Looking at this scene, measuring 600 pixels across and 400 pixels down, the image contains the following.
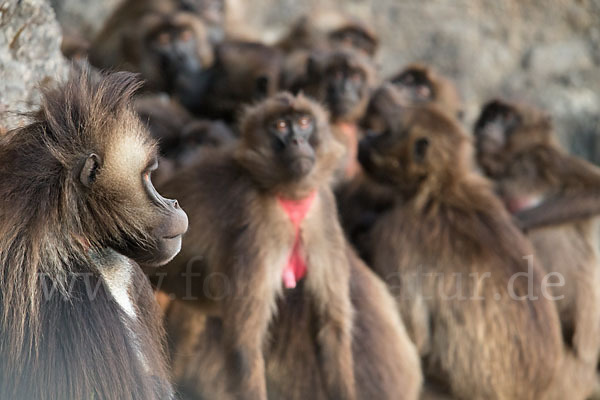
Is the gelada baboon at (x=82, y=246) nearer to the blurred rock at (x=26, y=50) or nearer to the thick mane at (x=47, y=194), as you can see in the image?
the thick mane at (x=47, y=194)

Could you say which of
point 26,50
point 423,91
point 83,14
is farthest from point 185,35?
point 83,14

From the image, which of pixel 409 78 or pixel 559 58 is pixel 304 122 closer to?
pixel 409 78

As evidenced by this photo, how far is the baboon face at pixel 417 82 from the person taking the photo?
6328 millimetres

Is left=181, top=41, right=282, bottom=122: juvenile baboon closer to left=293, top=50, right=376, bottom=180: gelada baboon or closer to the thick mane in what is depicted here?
left=293, top=50, right=376, bottom=180: gelada baboon

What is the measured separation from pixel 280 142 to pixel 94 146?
158 cm

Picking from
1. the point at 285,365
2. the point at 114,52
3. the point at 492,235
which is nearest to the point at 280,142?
the point at 285,365

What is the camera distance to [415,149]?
506 centimetres

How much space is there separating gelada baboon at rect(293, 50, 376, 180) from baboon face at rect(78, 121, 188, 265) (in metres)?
2.90

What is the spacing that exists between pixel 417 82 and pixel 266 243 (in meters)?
2.71

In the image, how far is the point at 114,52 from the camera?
659 centimetres

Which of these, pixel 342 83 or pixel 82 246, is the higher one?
pixel 342 83

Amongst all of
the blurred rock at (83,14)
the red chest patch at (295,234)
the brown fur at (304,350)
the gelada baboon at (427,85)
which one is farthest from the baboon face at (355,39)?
the red chest patch at (295,234)

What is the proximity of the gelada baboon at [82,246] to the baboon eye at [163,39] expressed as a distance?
3439 mm

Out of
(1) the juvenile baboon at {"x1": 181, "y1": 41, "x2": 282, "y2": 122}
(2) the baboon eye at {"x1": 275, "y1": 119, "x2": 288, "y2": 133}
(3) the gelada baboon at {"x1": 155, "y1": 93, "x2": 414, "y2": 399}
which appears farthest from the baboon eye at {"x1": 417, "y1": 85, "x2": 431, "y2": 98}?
(2) the baboon eye at {"x1": 275, "y1": 119, "x2": 288, "y2": 133}
